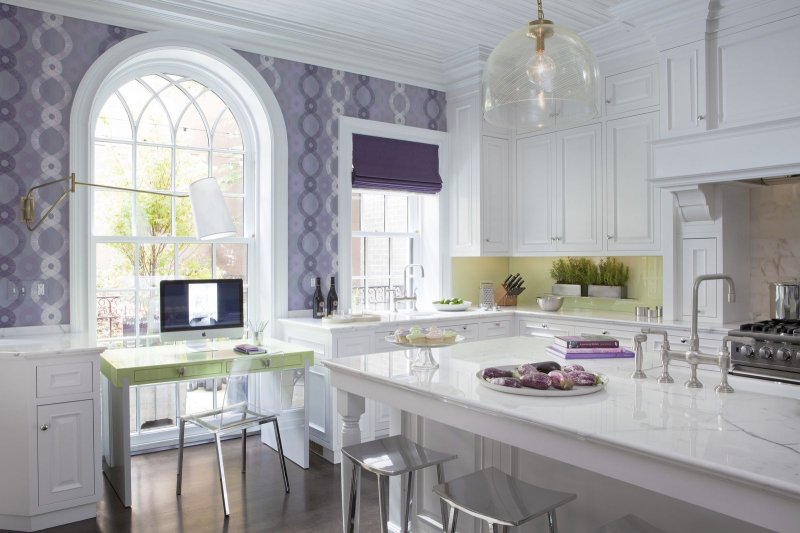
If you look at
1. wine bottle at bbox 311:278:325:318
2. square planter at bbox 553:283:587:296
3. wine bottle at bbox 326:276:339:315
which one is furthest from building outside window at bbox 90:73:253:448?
square planter at bbox 553:283:587:296

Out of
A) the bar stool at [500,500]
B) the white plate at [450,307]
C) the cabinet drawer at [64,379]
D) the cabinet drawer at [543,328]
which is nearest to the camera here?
the bar stool at [500,500]

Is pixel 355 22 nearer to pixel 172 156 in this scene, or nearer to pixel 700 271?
pixel 172 156

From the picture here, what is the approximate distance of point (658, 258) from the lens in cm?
493

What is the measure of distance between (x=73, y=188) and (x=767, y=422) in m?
3.47

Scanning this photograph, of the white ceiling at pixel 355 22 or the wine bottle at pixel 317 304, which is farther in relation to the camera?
the wine bottle at pixel 317 304

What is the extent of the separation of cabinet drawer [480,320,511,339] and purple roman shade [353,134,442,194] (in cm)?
126

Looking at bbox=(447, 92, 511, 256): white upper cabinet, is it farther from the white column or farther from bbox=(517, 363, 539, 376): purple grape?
bbox=(517, 363, 539, 376): purple grape

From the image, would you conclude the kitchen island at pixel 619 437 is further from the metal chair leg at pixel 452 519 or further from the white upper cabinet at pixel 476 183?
Result: the white upper cabinet at pixel 476 183

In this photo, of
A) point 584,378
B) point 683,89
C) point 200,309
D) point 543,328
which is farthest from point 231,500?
point 683,89

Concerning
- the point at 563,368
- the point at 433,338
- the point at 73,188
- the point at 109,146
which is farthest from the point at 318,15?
the point at 563,368

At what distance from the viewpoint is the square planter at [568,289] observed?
534 centimetres

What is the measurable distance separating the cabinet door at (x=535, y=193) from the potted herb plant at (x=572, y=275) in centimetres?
35

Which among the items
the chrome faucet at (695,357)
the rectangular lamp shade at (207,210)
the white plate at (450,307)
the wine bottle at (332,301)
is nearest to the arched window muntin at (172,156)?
the wine bottle at (332,301)

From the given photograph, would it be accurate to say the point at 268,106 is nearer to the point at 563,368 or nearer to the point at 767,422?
the point at 563,368
